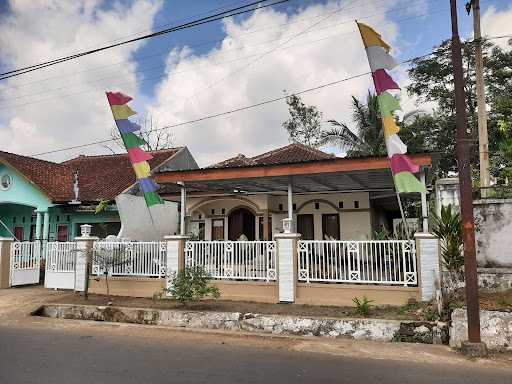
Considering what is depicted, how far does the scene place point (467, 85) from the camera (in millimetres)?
22781

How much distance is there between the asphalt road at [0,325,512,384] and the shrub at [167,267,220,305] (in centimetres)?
186

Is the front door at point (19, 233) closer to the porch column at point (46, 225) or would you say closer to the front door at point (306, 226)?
the porch column at point (46, 225)

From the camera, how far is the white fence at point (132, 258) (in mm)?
11203

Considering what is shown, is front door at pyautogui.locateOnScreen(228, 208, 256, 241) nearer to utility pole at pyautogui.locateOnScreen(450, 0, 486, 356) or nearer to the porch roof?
the porch roof

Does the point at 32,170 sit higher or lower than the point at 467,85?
lower

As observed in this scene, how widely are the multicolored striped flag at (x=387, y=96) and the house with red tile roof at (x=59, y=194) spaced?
37.1ft

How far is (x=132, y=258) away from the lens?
1144cm

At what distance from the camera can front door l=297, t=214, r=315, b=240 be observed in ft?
53.6

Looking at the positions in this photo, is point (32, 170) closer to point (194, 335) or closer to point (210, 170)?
point (210, 170)

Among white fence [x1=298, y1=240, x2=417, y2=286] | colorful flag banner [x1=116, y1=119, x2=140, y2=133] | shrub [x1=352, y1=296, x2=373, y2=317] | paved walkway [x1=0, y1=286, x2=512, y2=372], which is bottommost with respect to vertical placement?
paved walkway [x1=0, y1=286, x2=512, y2=372]

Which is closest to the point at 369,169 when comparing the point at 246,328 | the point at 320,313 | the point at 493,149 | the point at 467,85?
Result: the point at 320,313

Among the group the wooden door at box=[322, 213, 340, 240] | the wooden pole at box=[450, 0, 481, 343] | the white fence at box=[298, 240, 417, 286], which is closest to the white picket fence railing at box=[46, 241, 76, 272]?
the white fence at box=[298, 240, 417, 286]

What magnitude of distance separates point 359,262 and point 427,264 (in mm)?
1404

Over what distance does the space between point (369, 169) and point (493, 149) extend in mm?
13981
